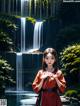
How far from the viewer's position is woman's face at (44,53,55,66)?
18.5ft

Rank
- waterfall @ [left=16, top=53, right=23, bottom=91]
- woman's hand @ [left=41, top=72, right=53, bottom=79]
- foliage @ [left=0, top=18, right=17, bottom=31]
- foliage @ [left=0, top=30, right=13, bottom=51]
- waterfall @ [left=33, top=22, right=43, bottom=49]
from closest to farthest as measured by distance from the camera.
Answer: woman's hand @ [left=41, top=72, right=53, bottom=79] → waterfall @ [left=16, top=53, right=23, bottom=91] → foliage @ [left=0, top=30, right=13, bottom=51] → foliage @ [left=0, top=18, right=17, bottom=31] → waterfall @ [left=33, top=22, right=43, bottom=49]

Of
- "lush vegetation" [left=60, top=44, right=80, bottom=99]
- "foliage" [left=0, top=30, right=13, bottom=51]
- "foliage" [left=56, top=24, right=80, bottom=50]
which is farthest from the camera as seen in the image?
"foliage" [left=56, top=24, right=80, bottom=50]

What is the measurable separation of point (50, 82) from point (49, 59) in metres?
0.28

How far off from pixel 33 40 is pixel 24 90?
6592 millimetres

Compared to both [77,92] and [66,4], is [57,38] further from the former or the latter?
[77,92]

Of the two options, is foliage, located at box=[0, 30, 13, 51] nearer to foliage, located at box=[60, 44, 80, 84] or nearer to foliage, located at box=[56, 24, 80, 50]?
foliage, located at box=[56, 24, 80, 50]

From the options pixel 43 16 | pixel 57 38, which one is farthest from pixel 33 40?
pixel 43 16

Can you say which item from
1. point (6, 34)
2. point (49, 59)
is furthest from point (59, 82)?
point (6, 34)

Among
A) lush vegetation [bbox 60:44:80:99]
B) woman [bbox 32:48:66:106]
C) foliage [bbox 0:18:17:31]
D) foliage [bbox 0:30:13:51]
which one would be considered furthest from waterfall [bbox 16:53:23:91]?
woman [bbox 32:48:66:106]

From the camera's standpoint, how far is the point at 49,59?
5.65 m

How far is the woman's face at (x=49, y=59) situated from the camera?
18.5 ft

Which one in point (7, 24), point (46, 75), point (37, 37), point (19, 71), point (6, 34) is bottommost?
point (19, 71)

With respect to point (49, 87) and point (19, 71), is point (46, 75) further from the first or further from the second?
point (19, 71)

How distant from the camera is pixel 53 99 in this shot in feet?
18.5
